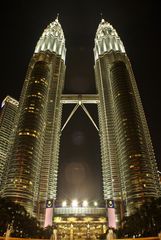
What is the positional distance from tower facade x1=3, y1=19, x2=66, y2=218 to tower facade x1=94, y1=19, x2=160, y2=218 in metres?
30.8

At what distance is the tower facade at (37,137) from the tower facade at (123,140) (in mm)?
30797

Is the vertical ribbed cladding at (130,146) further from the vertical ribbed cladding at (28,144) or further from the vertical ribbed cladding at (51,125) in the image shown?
the vertical ribbed cladding at (28,144)

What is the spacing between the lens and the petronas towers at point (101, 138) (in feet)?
392

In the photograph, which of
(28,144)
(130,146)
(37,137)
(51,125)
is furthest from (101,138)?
(28,144)

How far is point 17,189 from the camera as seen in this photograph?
4532 inches

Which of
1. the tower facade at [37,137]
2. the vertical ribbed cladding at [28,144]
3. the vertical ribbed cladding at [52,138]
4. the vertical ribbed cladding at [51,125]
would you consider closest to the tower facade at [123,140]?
the vertical ribbed cladding at [52,138]

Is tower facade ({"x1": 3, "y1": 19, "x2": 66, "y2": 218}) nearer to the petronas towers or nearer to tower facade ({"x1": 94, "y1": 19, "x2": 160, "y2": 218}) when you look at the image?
the petronas towers

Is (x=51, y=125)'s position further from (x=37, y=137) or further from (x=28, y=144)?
(x=28, y=144)

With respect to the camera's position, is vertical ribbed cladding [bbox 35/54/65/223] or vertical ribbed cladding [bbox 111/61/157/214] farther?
vertical ribbed cladding [bbox 35/54/65/223]

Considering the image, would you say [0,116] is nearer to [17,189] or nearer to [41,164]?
[41,164]

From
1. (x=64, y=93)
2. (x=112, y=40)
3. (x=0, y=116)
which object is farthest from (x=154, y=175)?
(x=0, y=116)

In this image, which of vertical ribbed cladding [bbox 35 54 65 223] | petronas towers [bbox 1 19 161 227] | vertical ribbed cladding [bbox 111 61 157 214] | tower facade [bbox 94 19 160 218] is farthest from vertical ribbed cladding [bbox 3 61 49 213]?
vertical ribbed cladding [bbox 111 61 157 214]

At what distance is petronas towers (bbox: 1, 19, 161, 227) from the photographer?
11944 cm

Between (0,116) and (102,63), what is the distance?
93.9 m
